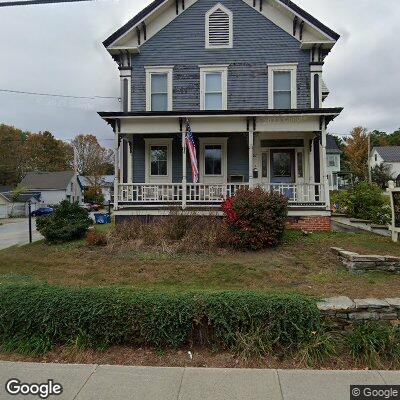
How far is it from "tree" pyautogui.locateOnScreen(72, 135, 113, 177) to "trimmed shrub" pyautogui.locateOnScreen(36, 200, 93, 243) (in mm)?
55937

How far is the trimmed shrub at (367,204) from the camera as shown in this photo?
13583mm

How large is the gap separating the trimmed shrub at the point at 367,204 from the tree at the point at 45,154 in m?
70.4

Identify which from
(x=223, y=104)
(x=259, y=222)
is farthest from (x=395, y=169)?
(x=259, y=222)

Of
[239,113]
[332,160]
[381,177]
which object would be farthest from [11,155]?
[239,113]

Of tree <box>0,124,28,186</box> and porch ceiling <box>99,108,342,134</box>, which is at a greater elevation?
tree <box>0,124,28,186</box>

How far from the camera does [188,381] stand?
365 cm

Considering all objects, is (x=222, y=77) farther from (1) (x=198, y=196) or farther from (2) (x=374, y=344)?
(2) (x=374, y=344)

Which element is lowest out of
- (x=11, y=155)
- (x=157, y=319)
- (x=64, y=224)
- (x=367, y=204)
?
(x=157, y=319)

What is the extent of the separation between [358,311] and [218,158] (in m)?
11.2

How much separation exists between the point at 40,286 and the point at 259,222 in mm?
6095

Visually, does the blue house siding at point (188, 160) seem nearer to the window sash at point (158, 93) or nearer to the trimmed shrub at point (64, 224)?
the window sash at point (158, 93)

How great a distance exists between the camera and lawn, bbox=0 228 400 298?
6.52 meters

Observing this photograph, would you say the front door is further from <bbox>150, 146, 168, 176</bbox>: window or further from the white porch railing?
<bbox>150, 146, 168, 176</bbox>: window

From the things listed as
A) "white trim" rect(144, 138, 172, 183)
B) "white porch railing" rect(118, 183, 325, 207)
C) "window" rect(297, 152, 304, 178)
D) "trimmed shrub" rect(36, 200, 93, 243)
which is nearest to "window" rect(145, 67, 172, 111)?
"white trim" rect(144, 138, 172, 183)
